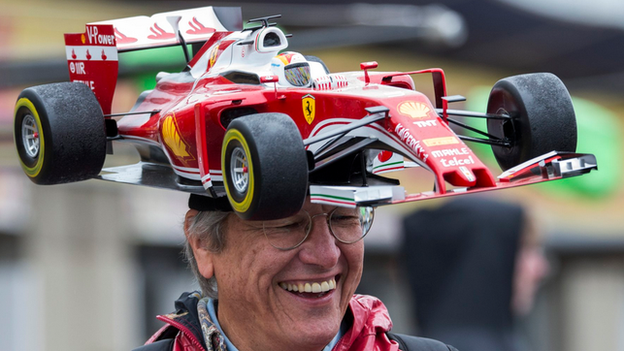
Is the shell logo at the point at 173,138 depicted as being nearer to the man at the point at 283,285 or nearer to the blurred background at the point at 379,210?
the man at the point at 283,285

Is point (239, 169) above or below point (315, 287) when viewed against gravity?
above

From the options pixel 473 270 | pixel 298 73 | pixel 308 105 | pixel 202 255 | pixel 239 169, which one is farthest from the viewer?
pixel 473 270

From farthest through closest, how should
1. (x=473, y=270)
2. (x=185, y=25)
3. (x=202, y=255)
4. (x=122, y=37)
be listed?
(x=473, y=270), (x=185, y=25), (x=122, y=37), (x=202, y=255)

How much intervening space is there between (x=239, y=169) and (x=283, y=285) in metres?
0.53

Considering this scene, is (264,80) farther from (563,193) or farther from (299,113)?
(563,193)

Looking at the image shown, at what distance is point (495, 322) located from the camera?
192 inches

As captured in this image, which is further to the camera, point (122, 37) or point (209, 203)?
point (122, 37)

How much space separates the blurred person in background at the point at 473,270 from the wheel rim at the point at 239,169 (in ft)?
9.25

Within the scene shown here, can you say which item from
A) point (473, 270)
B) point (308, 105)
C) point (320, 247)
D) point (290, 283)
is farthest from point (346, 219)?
point (473, 270)

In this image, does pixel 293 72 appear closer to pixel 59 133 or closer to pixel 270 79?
pixel 270 79

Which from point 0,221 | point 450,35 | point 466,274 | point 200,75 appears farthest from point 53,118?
point 450,35

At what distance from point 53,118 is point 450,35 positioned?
8.53 m

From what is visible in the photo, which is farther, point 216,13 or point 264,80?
point 216,13

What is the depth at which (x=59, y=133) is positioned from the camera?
271 centimetres
